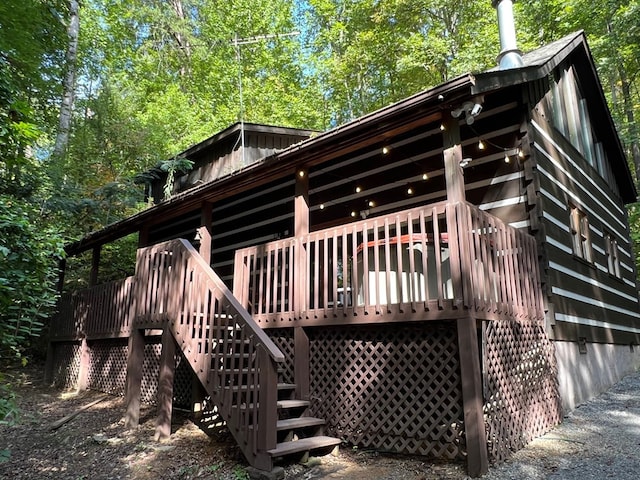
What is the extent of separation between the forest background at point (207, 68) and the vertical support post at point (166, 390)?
6.93 ft

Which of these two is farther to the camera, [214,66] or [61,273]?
[214,66]

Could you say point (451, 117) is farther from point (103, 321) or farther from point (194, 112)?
point (194, 112)

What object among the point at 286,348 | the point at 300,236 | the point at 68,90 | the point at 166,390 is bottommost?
the point at 166,390

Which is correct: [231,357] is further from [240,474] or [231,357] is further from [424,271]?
[424,271]

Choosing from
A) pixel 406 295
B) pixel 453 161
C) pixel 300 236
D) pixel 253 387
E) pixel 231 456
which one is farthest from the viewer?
pixel 300 236

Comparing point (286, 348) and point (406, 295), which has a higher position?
point (406, 295)

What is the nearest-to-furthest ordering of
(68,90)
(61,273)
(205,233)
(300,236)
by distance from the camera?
(300,236) < (205,233) < (61,273) < (68,90)

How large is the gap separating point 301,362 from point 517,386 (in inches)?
104

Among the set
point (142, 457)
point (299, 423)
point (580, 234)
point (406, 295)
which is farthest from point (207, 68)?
point (299, 423)

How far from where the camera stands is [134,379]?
6.72 meters

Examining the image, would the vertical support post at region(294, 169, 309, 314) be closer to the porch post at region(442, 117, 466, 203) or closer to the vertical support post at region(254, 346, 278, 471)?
the vertical support post at region(254, 346, 278, 471)

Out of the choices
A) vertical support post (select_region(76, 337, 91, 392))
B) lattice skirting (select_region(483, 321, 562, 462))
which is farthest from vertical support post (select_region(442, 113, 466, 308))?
vertical support post (select_region(76, 337, 91, 392))

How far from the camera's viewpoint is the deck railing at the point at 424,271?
453 cm

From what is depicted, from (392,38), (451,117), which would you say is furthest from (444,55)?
(451,117)
